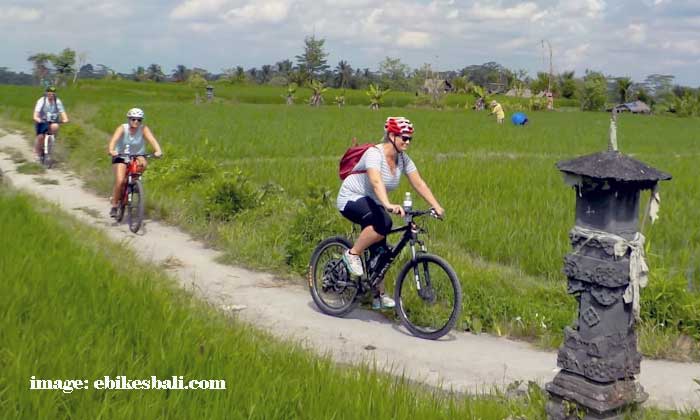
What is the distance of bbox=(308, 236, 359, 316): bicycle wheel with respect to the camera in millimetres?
6480

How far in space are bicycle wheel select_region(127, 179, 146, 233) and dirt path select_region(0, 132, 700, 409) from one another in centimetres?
62

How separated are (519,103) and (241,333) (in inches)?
2136

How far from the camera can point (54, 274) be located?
4.81 metres

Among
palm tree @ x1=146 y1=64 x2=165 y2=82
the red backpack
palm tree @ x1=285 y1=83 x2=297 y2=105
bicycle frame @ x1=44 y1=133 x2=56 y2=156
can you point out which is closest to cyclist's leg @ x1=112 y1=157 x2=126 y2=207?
the red backpack

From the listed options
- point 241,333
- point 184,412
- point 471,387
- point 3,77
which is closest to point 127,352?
point 184,412

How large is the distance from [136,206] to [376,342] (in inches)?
190

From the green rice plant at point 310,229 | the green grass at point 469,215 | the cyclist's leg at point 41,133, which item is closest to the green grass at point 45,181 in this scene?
the green grass at point 469,215

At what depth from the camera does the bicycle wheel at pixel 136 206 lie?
9.45 meters

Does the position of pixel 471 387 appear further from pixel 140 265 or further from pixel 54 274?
pixel 140 265

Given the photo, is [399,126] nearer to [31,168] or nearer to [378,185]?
[378,185]

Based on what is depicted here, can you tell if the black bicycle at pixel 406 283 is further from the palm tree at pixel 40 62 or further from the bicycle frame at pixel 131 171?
the palm tree at pixel 40 62

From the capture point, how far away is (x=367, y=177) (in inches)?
244

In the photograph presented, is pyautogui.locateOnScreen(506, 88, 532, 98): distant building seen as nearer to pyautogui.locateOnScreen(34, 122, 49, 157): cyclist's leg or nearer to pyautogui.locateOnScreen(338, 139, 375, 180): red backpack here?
pyautogui.locateOnScreen(34, 122, 49, 157): cyclist's leg

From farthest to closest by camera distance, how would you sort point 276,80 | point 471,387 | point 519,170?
point 276,80
point 519,170
point 471,387
